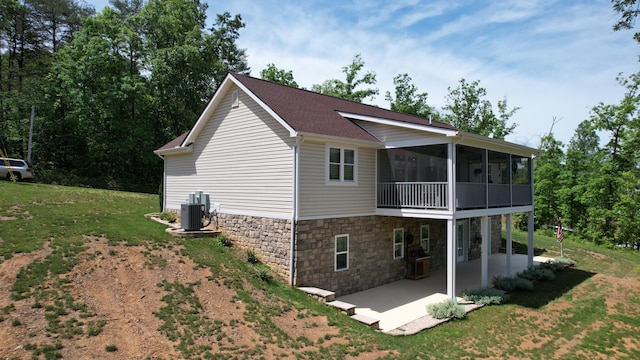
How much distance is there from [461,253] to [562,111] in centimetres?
3545

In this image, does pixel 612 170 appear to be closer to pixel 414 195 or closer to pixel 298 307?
pixel 414 195

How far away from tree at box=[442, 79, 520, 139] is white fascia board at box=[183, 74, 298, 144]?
34193 mm

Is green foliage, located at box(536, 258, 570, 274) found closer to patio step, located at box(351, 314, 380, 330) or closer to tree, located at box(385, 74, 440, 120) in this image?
patio step, located at box(351, 314, 380, 330)

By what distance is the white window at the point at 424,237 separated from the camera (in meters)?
15.7

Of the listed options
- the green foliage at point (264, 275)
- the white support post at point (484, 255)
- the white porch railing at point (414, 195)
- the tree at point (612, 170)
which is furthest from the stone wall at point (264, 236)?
the tree at point (612, 170)

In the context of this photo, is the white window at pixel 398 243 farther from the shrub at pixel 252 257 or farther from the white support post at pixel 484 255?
the shrub at pixel 252 257

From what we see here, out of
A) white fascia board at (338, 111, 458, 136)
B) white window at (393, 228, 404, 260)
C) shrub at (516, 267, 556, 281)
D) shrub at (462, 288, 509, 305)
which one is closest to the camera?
white fascia board at (338, 111, 458, 136)

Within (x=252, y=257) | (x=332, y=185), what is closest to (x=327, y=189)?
(x=332, y=185)

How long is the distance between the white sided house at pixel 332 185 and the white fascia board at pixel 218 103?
0.04 meters

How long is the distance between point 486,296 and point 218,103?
1186cm

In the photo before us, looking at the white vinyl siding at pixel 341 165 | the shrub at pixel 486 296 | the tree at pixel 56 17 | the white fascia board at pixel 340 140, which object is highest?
the tree at pixel 56 17

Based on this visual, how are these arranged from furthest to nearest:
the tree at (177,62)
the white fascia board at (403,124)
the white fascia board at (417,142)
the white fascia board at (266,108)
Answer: the tree at (177,62), the white fascia board at (417,142), the white fascia board at (403,124), the white fascia board at (266,108)

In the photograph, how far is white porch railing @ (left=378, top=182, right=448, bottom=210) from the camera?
39.3ft

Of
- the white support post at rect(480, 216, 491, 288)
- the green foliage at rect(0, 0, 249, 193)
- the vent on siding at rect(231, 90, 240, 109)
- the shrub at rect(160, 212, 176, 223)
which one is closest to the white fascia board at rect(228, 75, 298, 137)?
the vent on siding at rect(231, 90, 240, 109)
